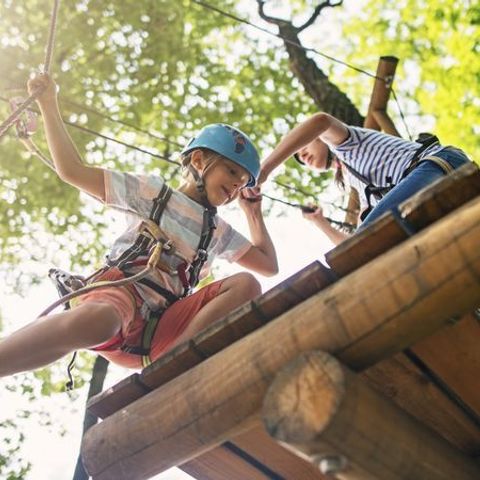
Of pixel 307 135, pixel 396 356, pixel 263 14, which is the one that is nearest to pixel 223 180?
pixel 307 135

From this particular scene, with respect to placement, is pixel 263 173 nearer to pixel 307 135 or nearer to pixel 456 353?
pixel 307 135

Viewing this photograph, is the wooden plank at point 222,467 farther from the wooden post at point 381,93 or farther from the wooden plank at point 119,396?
the wooden post at point 381,93

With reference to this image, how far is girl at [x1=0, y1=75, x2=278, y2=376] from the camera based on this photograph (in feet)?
8.76

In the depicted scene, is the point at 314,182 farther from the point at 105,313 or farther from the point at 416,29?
the point at 105,313

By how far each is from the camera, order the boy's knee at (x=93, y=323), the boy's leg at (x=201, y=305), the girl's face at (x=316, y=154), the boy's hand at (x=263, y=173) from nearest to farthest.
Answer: the boy's knee at (x=93, y=323)
the boy's leg at (x=201, y=305)
the boy's hand at (x=263, y=173)
the girl's face at (x=316, y=154)

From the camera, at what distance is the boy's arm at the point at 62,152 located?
3.15 metres

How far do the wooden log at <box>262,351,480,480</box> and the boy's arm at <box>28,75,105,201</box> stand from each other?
180 centimetres

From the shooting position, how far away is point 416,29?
30.1ft

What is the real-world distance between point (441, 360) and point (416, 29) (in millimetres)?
8114

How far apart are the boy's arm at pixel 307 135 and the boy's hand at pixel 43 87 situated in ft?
3.79

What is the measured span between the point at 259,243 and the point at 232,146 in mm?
594

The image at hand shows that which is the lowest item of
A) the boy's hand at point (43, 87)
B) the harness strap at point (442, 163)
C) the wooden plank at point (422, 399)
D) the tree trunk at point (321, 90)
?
the wooden plank at point (422, 399)

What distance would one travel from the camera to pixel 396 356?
6.62 ft

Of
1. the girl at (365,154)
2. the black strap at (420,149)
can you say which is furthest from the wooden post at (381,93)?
the black strap at (420,149)
